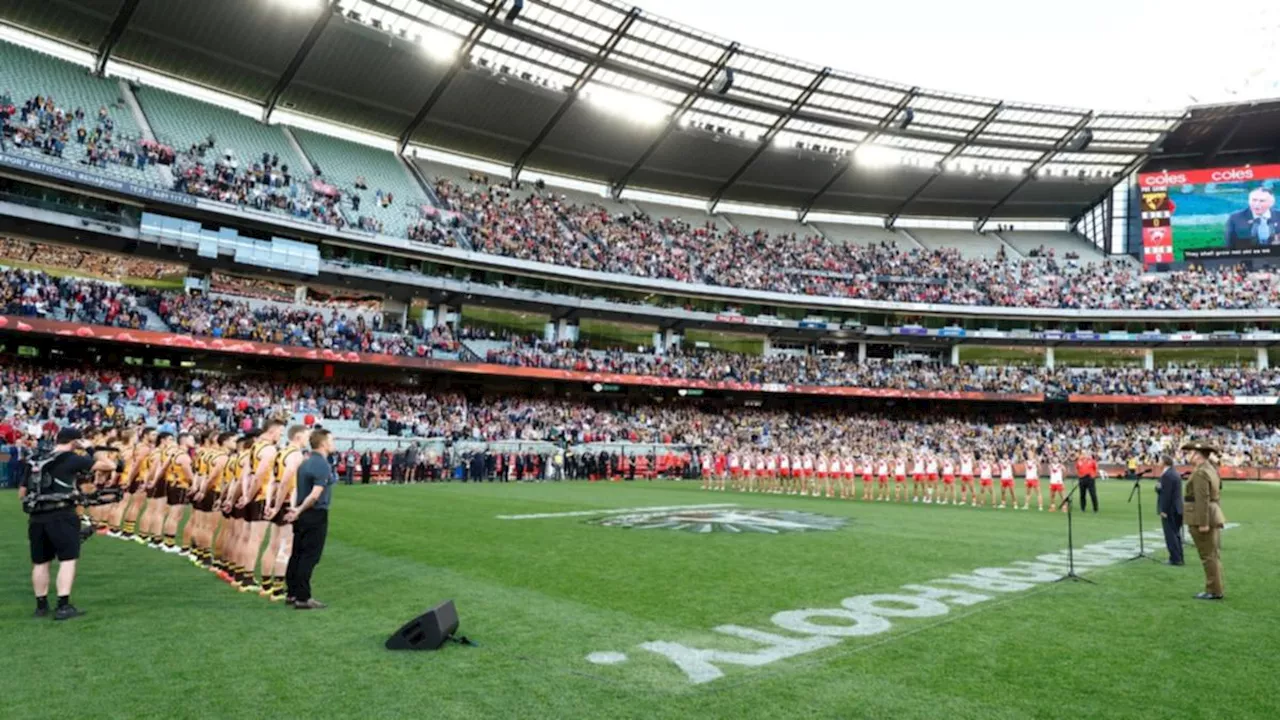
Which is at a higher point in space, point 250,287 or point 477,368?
point 250,287

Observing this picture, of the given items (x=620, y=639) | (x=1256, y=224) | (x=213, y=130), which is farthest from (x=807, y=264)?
(x=620, y=639)

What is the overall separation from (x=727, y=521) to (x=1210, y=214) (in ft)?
A: 197

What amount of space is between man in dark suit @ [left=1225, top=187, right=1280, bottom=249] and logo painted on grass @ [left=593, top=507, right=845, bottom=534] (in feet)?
187

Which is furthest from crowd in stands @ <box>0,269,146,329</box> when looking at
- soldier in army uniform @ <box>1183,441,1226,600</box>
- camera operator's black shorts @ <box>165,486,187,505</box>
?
soldier in army uniform @ <box>1183,441,1226,600</box>

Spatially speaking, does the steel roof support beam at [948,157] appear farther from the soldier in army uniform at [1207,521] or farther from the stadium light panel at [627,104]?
the soldier in army uniform at [1207,521]

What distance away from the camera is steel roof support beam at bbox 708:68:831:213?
47.8m

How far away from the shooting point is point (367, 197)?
1711 inches

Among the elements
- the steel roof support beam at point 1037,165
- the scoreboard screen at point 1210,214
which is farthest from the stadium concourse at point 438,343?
the steel roof support beam at point 1037,165

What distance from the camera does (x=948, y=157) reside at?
57.4 metres

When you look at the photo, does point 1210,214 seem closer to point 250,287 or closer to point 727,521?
point 727,521

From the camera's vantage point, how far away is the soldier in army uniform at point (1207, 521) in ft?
27.5

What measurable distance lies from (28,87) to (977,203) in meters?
63.6

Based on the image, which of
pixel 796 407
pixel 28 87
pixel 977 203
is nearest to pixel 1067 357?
pixel 977 203

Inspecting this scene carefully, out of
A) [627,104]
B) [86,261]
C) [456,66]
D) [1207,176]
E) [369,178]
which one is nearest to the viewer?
[86,261]
